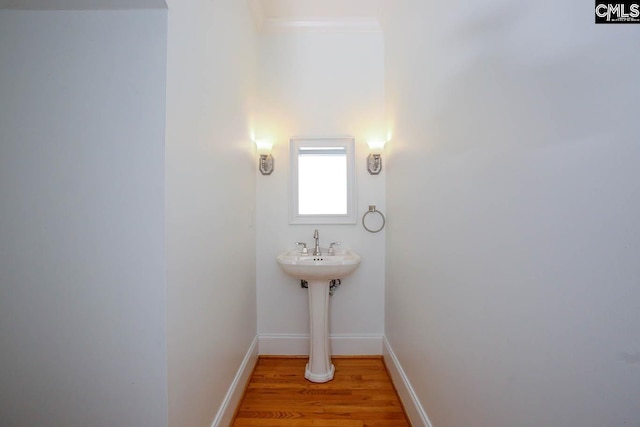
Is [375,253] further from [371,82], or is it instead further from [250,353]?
[371,82]

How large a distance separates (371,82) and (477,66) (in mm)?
1281

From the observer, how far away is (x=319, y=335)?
1649 mm

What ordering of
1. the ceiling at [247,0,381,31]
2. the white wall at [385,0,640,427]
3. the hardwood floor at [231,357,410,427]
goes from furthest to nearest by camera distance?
the ceiling at [247,0,381,31] < the hardwood floor at [231,357,410,427] < the white wall at [385,0,640,427]

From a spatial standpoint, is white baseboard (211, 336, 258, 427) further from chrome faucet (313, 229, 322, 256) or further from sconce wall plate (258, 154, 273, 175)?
sconce wall plate (258, 154, 273, 175)

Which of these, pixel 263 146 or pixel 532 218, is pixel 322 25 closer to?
pixel 263 146

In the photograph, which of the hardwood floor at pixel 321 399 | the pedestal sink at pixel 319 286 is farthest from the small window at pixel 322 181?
the hardwood floor at pixel 321 399

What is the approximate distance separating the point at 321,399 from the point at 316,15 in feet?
9.28

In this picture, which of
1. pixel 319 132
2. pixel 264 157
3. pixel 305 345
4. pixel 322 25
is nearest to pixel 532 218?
pixel 319 132

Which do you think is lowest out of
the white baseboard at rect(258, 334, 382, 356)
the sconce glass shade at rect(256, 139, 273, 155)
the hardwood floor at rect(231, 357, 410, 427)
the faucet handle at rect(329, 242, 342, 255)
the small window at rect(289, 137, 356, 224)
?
the hardwood floor at rect(231, 357, 410, 427)

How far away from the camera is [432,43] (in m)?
1.12

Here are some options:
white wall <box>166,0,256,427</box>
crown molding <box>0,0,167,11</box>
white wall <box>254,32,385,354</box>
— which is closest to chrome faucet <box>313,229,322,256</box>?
white wall <box>254,32,385,354</box>

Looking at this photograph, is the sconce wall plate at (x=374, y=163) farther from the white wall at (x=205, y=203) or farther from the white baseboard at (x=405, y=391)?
the white baseboard at (x=405, y=391)

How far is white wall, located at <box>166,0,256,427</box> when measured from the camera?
80 centimetres

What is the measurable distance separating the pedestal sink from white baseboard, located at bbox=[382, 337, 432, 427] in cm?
43
